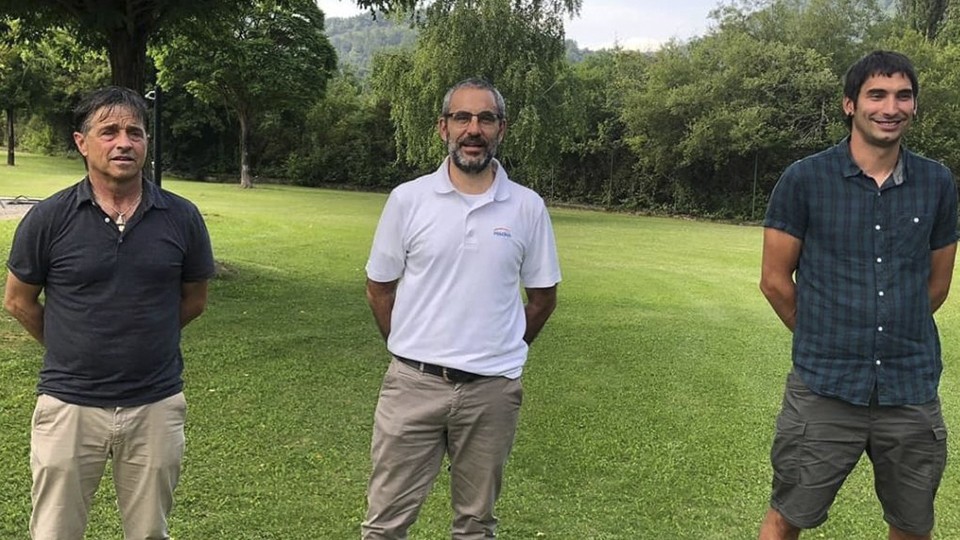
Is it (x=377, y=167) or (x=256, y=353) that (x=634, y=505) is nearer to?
(x=256, y=353)

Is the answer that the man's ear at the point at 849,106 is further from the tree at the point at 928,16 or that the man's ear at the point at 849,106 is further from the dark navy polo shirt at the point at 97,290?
the tree at the point at 928,16

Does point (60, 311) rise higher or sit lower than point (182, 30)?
lower

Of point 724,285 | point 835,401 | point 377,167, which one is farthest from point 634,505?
point 377,167

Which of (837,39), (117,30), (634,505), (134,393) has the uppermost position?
(837,39)

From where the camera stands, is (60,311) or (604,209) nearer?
(60,311)

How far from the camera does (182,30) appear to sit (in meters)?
10.3

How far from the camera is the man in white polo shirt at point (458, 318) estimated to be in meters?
2.85

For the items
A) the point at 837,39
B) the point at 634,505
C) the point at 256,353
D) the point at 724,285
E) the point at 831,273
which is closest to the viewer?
the point at 831,273

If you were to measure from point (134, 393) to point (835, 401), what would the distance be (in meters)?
2.31

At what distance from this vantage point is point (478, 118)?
289 cm

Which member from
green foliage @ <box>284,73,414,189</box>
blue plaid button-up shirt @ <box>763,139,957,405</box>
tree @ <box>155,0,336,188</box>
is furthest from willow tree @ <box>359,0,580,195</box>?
blue plaid button-up shirt @ <box>763,139,957,405</box>

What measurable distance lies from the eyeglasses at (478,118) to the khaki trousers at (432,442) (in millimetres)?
870

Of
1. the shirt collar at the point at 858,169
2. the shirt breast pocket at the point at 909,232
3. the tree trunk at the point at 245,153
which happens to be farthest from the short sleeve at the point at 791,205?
Answer: the tree trunk at the point at 245,153

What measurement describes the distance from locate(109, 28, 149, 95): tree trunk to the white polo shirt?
7.22m
